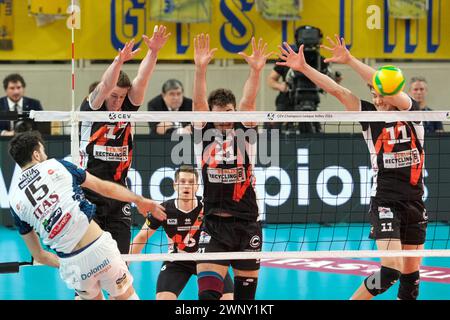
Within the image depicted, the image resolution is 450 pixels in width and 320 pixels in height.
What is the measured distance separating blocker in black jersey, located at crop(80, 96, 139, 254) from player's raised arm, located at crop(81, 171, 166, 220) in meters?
1.54

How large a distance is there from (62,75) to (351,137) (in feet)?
18.1

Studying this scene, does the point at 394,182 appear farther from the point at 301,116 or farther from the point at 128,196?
the point at 128,196

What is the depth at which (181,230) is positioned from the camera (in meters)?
9.10

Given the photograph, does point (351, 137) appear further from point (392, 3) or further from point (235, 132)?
point (235, 132)

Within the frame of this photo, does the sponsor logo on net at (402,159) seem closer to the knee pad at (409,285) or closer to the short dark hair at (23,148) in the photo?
the knee pad at (409,285)

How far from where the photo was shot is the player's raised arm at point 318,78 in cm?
855

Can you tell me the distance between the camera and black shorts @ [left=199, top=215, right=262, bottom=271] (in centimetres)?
830

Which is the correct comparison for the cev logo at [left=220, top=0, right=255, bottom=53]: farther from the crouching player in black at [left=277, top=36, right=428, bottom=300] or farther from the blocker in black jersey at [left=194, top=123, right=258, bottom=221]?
the blocker in black jersey at [left=194, top=123, right=258, bottom=221]

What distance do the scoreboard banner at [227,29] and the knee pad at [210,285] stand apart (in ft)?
28.6

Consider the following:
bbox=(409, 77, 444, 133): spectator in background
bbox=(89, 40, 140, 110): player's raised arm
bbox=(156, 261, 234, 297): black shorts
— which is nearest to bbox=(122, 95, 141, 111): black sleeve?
bbox=(89, 40, 140, 110): player's raised arm

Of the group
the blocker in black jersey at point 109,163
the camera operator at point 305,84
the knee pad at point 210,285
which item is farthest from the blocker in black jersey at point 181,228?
the camera operator at point 305,84

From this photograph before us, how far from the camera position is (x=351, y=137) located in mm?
14211

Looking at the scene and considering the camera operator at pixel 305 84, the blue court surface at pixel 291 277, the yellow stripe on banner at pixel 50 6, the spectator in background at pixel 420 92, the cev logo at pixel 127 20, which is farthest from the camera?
the cev logo at pixel 127 20

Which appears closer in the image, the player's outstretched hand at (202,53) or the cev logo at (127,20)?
the player's outstretched hand at (202,53)
